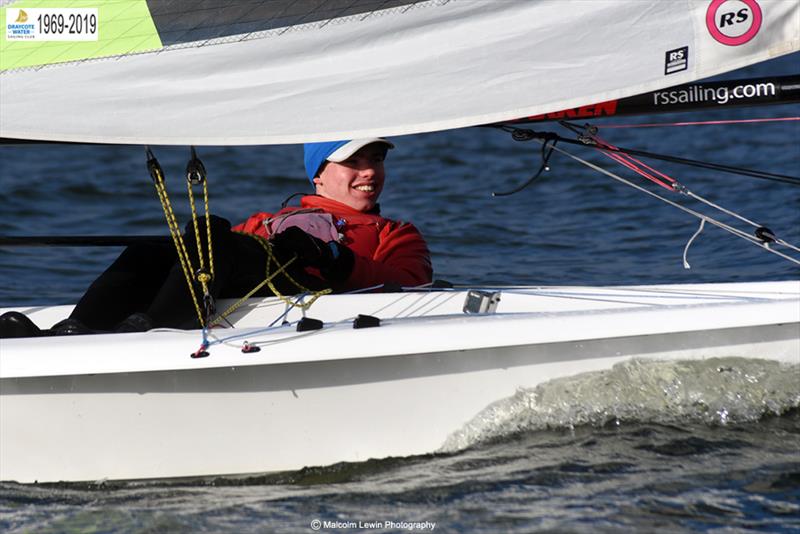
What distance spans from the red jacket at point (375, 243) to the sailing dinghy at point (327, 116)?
19.4 inches

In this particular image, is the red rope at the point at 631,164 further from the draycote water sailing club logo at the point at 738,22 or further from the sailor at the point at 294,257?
the sailor at the point at 294,257

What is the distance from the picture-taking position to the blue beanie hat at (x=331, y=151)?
110 inches

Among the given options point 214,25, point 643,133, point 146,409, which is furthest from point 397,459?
point 643,133

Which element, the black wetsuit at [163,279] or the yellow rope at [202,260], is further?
the black wetsuit at [163,279]

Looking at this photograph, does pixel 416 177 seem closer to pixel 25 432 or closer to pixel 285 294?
pixel 285 294

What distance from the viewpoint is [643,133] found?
7.96 metres

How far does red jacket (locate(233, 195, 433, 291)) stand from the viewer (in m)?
2.78

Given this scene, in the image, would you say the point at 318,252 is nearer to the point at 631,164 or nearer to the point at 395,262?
the point at 395,262

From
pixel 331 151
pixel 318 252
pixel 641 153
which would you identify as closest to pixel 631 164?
pixel 641 153

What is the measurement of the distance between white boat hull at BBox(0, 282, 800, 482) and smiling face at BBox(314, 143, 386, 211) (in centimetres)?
61

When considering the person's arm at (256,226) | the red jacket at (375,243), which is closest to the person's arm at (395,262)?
the red jacket at (375,243)

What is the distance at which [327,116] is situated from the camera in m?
2.27
